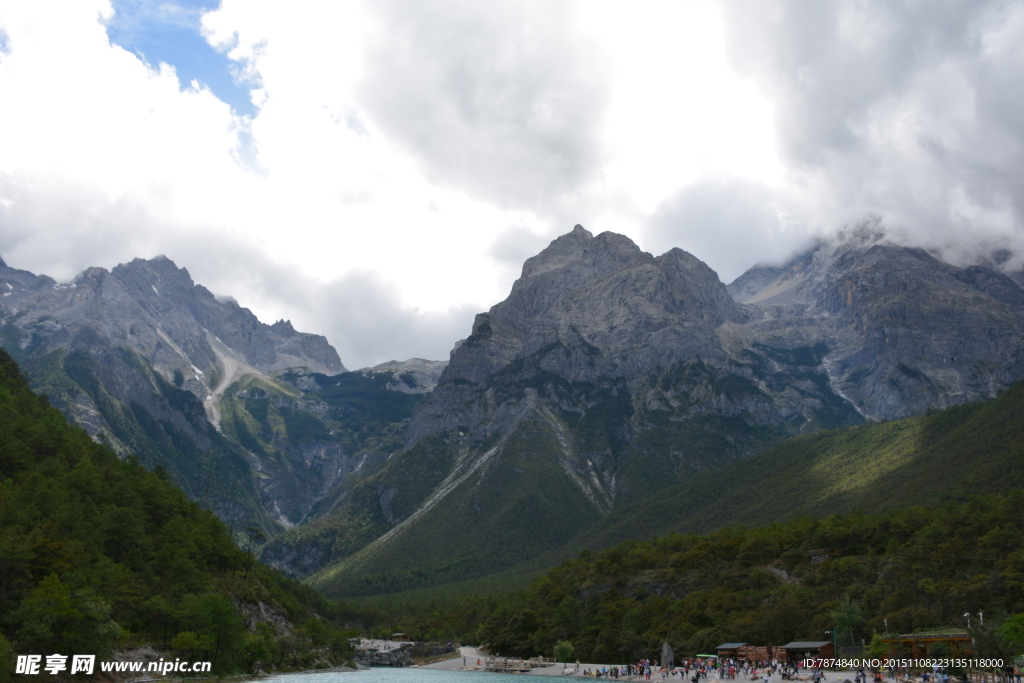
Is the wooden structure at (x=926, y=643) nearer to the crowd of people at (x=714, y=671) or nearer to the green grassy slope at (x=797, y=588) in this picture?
the green grassy slope at (x=797, y=588)

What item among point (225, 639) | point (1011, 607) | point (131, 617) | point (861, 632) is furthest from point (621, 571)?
point (131, 617)

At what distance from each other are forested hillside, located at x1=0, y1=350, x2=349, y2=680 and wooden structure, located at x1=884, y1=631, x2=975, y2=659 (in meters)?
94.9

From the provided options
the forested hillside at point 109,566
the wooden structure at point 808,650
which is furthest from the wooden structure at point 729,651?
the forested hillside at point 109,566

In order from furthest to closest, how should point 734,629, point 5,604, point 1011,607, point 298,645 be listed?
point 298,645 < point 734,629 < point 1011,607 < point 5,604

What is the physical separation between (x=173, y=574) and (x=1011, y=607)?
126728 millimetres

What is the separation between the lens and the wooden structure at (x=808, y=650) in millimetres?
125188

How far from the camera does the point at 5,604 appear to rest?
84250 millimetres

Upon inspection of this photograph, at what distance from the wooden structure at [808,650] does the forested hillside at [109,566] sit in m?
84.4

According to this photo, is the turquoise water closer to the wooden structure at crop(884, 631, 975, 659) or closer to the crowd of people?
the crowd of people

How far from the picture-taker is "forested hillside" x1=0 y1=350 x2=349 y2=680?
86.8 meters

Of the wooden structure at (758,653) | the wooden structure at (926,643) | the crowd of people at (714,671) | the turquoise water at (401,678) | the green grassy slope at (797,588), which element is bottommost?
the turquoise water at (401,678)

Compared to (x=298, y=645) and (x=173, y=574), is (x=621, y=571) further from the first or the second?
(x=173, y=574)

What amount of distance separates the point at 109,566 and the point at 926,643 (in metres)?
113

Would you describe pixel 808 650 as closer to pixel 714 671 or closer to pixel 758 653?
pixel 758 653
